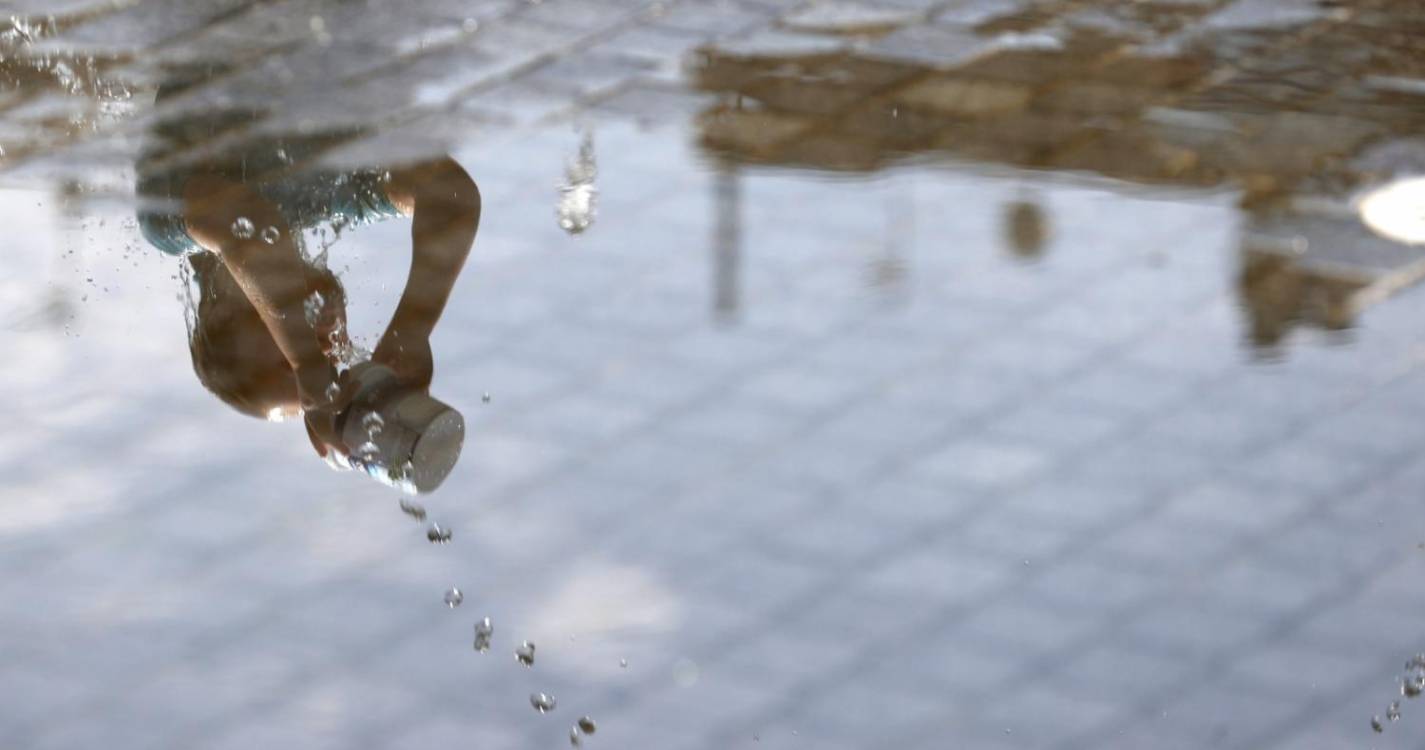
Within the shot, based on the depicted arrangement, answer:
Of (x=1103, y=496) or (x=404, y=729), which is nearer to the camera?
(x=404, y=729)

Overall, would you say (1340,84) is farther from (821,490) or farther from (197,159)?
(197,159)

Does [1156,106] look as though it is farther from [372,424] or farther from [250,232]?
[372,424]

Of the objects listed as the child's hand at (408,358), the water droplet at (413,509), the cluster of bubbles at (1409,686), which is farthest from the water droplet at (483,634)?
the cluster of bubbles at (1409,686)

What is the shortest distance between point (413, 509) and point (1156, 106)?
2918 mm

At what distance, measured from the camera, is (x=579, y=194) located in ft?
19.0

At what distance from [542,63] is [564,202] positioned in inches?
41.2

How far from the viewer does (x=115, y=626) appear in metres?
3.95

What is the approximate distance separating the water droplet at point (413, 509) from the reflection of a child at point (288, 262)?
0.23 meters

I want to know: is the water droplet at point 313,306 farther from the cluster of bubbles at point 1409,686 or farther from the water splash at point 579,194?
the cluster of bubbles at point 1409,686

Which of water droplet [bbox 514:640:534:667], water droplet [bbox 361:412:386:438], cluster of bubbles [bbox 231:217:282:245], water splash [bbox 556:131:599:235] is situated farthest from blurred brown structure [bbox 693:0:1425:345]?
water droplet [bbox 514:640:534:667]

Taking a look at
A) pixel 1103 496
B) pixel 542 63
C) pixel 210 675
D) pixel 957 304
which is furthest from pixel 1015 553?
pixel 542 63

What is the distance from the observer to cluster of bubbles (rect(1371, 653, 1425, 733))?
3.67 meters

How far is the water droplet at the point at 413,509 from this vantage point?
434 centimetres

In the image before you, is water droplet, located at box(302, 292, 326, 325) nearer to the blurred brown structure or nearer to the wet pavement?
the wet pavement
